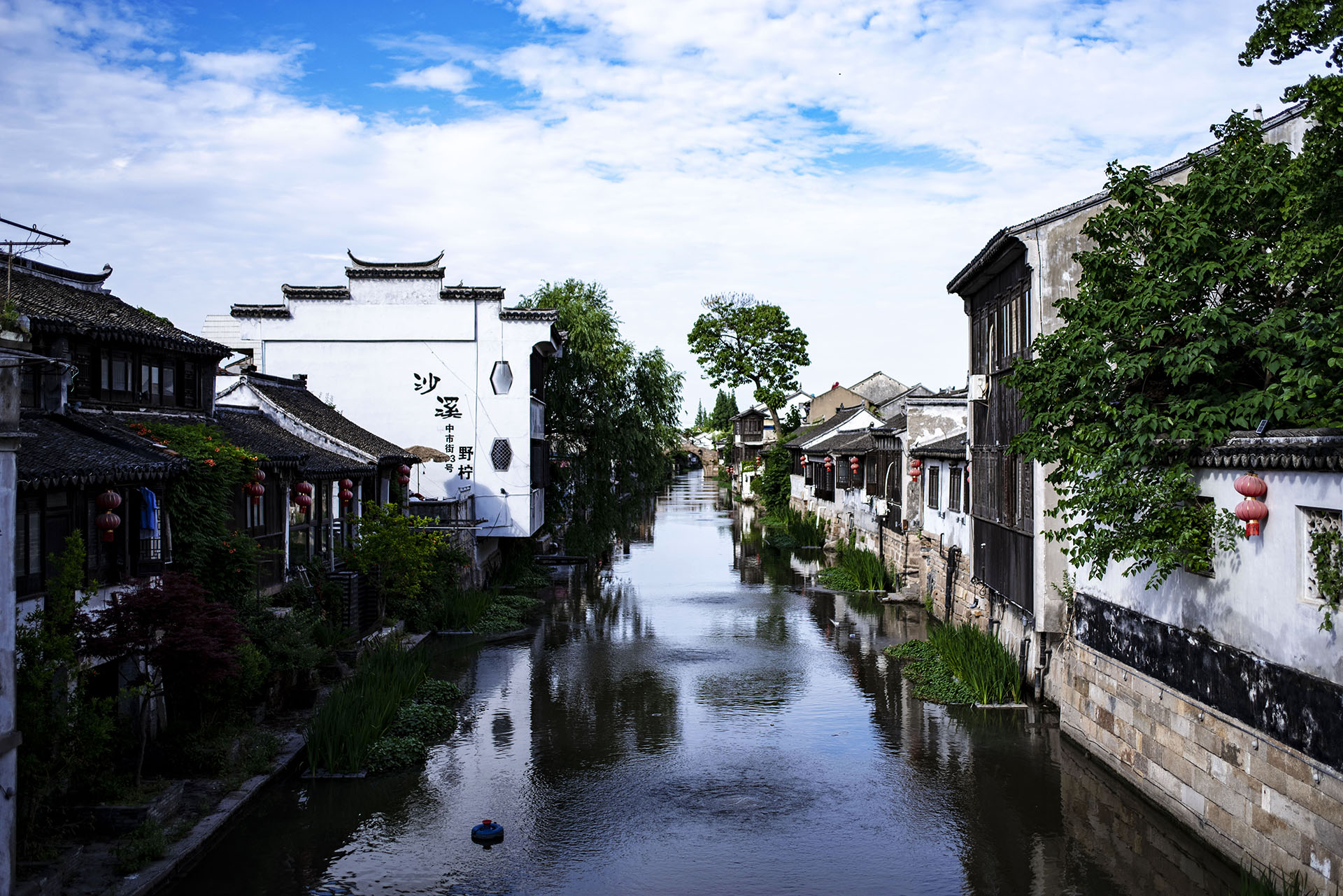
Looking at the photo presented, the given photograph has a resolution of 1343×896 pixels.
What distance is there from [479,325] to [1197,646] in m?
24.6

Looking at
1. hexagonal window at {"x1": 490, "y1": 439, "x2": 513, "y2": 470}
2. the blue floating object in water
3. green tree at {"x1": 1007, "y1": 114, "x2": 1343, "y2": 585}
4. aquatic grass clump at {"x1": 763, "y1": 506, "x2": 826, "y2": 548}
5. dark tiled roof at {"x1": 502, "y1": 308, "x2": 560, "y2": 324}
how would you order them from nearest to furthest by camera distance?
1. green tree at {"x1": 1007, "y1": 114, "x2": 1343, "y2": 585}
2. the blue floating object in water
3. dark tiled roof at {"x1": 502, "y1": 308, "x2": 560, "y2": 324}
4. hexagonal window at {"x1": 490, "y1": 439, "x2": 513, "y2": 470}
5. aquatic grass clump at {"x1": 763, "y1": 506, "x2": 826, "y2": 548}

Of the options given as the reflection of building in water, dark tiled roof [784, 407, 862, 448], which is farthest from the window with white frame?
dark tiled roof [784, 407, 862, 448]

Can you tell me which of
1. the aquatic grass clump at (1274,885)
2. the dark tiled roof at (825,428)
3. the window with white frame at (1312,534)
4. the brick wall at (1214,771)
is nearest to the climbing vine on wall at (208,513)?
the brick wall at (1214,771)

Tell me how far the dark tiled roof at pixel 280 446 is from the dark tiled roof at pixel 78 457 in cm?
422

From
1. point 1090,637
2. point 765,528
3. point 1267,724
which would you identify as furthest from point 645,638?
point 765,528

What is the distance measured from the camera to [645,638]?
26.9m

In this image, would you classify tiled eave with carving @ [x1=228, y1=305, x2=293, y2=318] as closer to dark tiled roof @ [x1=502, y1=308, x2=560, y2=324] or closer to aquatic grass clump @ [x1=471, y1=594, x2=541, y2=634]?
dark tiled roof @ [x1=502, y1=308, x2=560, y2=324]

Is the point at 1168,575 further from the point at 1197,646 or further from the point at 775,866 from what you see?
the point at 775,866

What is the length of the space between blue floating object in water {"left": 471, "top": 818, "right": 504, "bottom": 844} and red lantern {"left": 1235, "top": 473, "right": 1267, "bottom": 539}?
30.8ft

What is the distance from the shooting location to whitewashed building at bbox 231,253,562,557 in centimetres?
3244

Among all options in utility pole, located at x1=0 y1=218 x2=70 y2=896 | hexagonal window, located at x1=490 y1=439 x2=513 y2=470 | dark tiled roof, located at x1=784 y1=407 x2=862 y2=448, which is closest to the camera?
utility pole, located at x1=0 y1=218 x2=70 y2=896

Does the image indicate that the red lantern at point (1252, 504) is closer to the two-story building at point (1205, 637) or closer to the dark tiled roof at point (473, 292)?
the two-story building at point (1205, 637)

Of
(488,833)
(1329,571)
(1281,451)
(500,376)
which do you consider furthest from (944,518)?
(1329,571)

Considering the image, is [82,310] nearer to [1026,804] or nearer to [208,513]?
[208,513]
